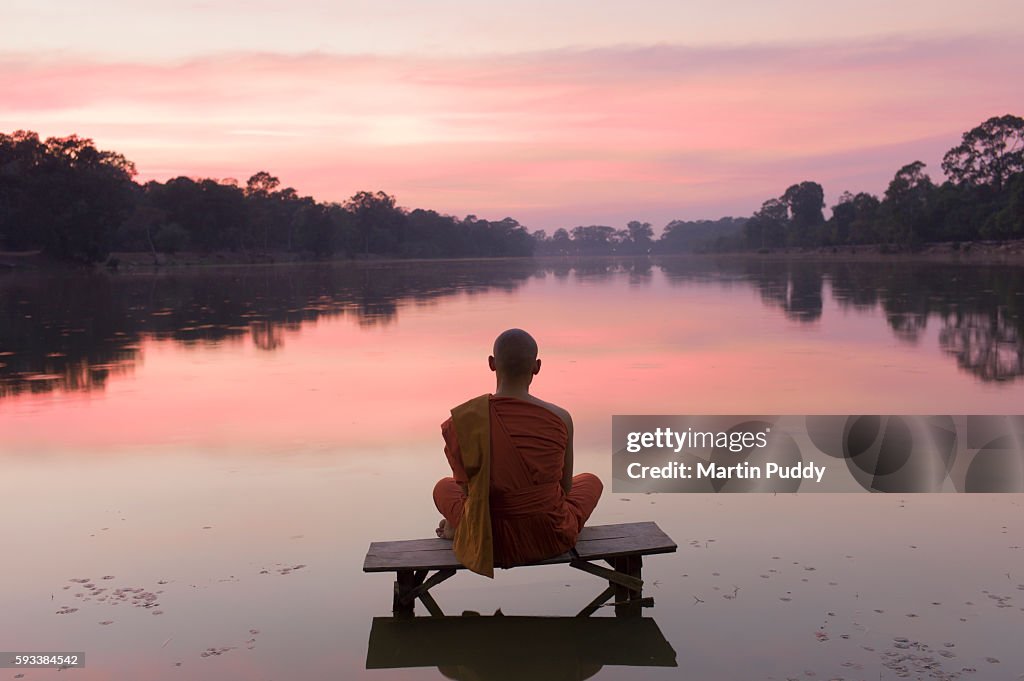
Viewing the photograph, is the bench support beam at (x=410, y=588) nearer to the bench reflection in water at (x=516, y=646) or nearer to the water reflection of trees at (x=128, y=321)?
the bench reflection in water at (x=516, y=646)

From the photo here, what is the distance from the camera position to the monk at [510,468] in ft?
17.4

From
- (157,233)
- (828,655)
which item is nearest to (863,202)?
(157,233)

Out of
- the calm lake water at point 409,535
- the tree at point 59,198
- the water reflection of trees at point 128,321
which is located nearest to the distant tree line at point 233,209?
the tree at point 59,198

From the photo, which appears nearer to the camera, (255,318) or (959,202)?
(255,318)

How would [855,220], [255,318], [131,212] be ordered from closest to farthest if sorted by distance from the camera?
[255,318] → [131,212] → [855,220]

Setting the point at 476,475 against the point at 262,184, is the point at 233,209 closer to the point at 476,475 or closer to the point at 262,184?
the point at 262,184

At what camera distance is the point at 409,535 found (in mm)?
6824

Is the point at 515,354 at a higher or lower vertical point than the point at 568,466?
higher

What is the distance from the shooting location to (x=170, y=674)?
4.68 metres

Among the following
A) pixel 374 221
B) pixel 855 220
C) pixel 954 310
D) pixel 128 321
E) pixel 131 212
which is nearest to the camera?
pixel 954 310

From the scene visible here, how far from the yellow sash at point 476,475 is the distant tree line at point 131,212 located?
313ft

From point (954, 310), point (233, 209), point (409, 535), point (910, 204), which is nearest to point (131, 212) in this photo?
point (233, 209)

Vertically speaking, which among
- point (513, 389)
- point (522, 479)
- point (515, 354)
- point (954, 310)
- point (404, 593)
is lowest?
point (404, 593)

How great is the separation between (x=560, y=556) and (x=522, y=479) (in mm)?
496
